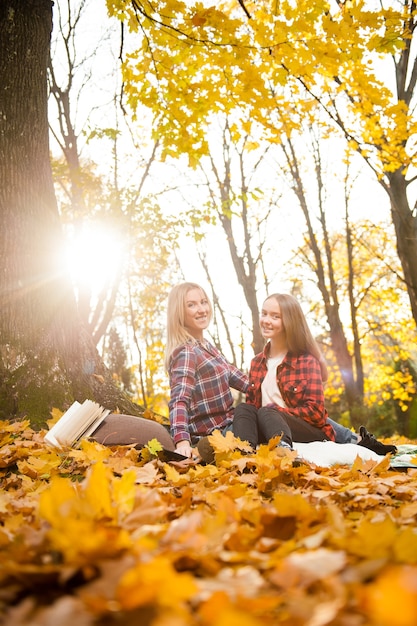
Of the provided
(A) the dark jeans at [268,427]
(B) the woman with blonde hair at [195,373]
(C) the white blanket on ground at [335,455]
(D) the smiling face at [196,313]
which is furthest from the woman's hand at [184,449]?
(D) the smiling face at [196,313]

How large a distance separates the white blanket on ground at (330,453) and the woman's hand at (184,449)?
672mm

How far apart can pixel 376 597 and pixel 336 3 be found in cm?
696

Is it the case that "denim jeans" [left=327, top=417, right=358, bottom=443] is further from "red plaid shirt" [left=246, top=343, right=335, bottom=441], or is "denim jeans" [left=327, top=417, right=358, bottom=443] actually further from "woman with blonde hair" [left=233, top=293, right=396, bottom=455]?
"red plaid shirt" [left=246, top=343, right=335, bottom=441]

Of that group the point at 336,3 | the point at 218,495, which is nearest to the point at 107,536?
the point at 218,495

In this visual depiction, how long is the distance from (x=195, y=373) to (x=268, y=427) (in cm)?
84

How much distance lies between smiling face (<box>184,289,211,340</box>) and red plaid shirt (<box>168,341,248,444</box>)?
15 centimetres

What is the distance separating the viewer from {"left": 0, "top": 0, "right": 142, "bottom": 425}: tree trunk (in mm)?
3439

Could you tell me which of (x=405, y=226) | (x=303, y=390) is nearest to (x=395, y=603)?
(x=303, y=390)

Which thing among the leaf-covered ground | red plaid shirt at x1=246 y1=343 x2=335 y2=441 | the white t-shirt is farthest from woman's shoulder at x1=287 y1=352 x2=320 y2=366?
the leaf-covered ground

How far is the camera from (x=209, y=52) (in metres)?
4.21

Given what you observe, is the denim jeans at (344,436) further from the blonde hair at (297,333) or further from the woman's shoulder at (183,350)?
the woman's shoulder at (183,350)

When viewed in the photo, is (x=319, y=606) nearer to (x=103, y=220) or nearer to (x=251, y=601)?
(x=251, y=601)

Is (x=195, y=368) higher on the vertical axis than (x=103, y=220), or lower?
lower

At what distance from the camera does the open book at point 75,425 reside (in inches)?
110
